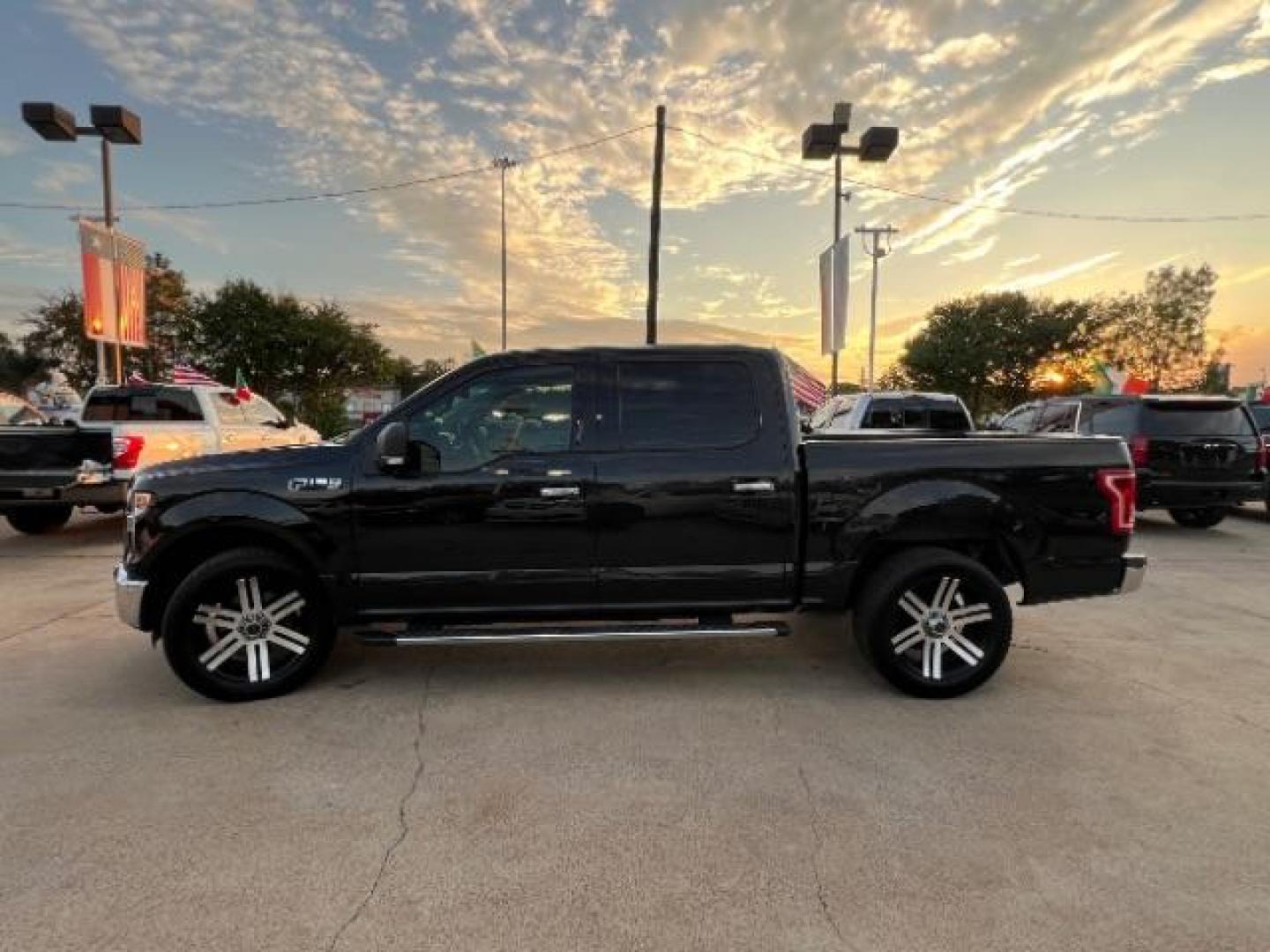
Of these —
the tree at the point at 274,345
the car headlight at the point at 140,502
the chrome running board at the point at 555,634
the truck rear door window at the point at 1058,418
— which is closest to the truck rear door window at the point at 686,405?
the chrome running board at the point at 555,634

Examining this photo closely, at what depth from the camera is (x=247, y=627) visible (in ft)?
13.7

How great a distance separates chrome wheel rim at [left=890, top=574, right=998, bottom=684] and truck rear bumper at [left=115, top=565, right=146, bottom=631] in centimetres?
406

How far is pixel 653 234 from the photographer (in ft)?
62.6

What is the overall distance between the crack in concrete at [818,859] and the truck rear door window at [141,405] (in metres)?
9.64

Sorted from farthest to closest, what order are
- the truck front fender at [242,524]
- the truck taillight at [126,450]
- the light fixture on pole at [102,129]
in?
the light fixture on pole at [102,129] < the truck taillight at [126,450] < the truck front fender at [242,524]

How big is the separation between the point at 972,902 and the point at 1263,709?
9.06ft

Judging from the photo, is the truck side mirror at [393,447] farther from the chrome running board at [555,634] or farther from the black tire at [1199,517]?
the black tire at [1199,517]

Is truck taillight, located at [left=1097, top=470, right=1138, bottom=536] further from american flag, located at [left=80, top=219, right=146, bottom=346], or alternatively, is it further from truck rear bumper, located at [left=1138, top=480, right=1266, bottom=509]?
american flag, located at [left=80, top=219, right=146, bottom=346]

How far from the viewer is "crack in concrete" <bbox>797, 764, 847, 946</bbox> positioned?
2367 mm

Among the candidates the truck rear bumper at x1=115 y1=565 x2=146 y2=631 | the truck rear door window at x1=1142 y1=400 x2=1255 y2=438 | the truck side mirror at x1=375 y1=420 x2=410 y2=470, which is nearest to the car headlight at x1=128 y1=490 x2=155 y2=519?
the truck rear bumper at x1=115 y1=565 x2=146 y2=631

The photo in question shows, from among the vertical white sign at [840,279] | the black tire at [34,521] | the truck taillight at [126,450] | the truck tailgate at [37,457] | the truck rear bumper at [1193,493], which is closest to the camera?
the truck tailgate at [37,457]

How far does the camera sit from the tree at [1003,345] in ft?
157

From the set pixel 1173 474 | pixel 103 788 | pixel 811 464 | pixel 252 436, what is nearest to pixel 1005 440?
pixel 811 464

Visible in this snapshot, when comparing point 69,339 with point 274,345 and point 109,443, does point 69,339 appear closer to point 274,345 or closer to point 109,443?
point 274,345
